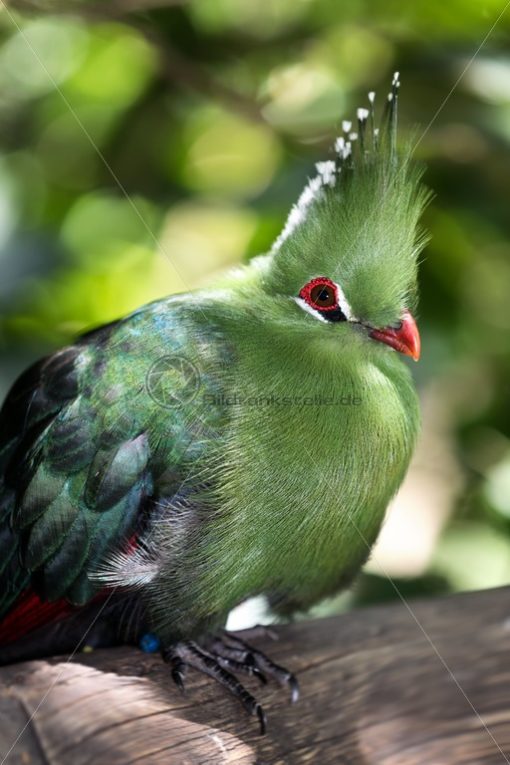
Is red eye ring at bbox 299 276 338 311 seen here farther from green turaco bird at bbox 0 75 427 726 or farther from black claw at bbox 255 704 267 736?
black claw at bbox 255 704 267 736

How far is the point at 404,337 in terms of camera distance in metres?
1.96

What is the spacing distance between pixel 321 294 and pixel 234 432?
0.33m

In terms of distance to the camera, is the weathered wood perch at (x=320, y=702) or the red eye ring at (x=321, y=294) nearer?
the weathered wood perch at (x=320, y=702)

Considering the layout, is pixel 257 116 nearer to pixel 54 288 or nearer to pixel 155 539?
pixel 54 288

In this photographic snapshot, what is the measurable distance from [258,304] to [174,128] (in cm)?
154

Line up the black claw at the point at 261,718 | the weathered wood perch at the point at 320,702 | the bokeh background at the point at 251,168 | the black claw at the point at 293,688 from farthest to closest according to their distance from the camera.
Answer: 1. the bokeh background at the point at 251,168
2. the black claw at the point at 293,688
3. the black claw at the point at 261,718
4. the weathered wood perch at the point at 320,702

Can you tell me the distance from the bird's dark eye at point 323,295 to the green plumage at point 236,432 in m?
0.02

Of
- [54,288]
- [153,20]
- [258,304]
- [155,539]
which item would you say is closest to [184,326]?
[258,304]

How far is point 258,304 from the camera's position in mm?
2059

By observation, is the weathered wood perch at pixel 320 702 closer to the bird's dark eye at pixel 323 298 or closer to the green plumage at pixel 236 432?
the green plumage at pixel 236 432

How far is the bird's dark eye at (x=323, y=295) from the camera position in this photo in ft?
6.40

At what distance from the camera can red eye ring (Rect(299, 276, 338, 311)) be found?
1949 mm

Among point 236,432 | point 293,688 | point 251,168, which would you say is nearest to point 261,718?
point 293,688

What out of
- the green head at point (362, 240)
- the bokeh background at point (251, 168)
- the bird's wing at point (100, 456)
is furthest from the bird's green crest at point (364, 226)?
the bokeh background at point (251, 168)
